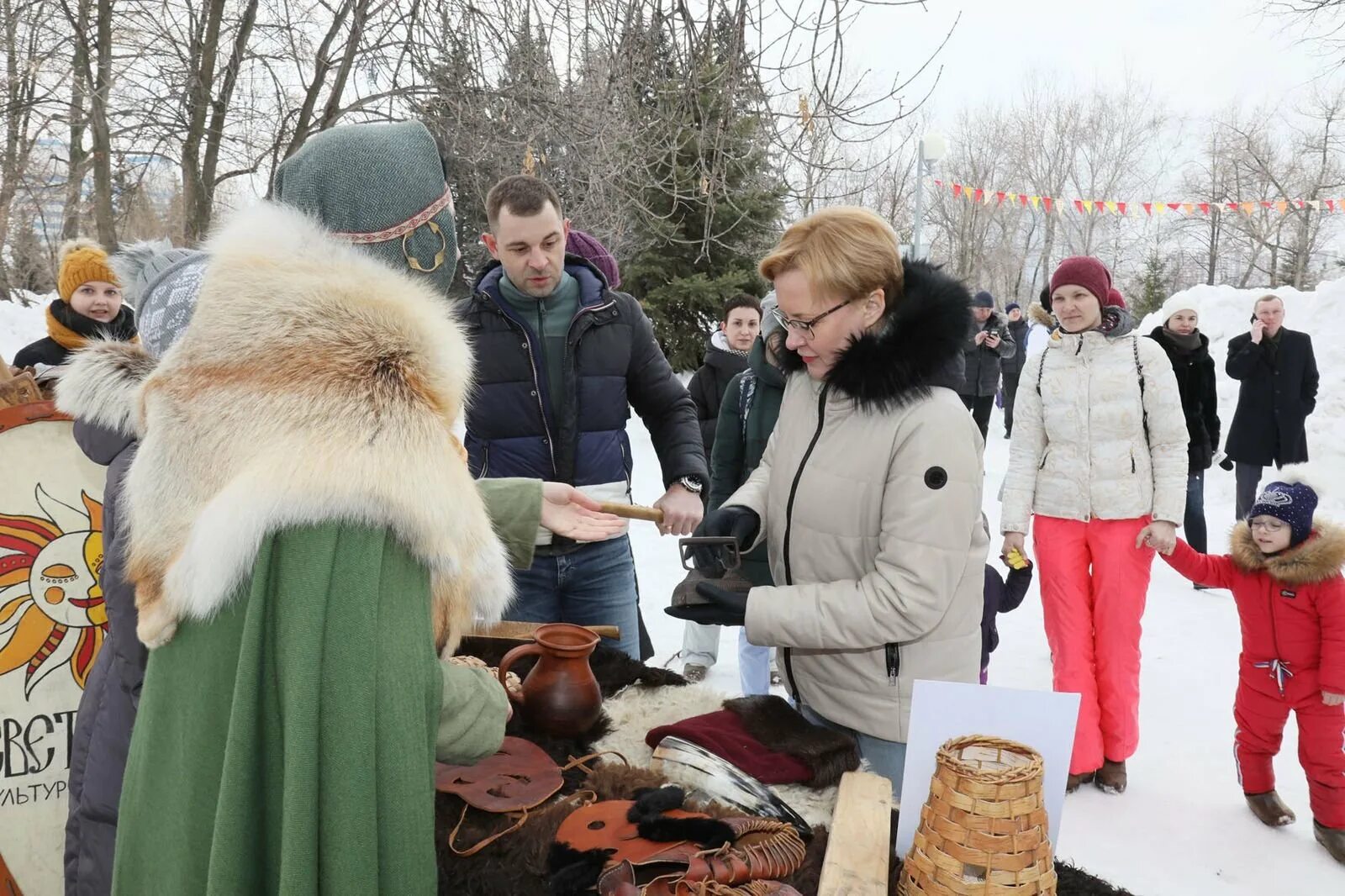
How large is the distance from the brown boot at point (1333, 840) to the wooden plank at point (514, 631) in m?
2.68

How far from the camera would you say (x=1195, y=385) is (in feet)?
18.4

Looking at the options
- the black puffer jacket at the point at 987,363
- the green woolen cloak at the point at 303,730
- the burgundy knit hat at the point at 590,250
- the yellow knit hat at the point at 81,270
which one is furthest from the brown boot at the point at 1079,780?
the black puffer jacket at the point at 987,363

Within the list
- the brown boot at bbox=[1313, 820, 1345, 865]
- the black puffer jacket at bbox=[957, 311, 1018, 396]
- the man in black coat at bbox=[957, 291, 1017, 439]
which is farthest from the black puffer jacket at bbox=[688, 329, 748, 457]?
the black puffer jacket at bbox=[957, 311, 1018, 396]

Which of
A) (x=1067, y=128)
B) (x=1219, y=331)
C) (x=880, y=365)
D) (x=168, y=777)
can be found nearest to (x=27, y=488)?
(x=168, y=777)

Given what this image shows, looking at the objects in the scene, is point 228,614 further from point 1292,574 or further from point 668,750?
point 1292,574

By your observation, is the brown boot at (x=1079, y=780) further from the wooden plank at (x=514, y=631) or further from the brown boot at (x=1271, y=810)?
the wooden plank at (x=514, y=631)

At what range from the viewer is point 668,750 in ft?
5.37

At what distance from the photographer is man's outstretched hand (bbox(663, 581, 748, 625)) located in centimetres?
173

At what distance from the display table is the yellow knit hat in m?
3.45

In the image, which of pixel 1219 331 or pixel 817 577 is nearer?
pixel 817 577

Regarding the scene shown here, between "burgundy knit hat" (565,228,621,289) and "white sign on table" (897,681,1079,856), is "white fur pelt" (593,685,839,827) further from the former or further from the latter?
"burgundy knit hat" (565,228,621,289)

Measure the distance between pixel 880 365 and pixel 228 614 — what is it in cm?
125

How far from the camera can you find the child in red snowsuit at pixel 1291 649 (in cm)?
308

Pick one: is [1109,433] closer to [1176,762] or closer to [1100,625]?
[1100,625]
